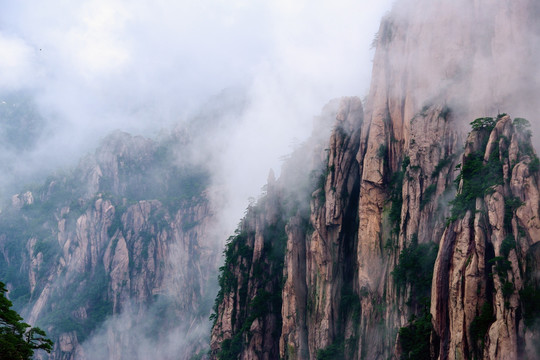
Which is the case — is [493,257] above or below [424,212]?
below

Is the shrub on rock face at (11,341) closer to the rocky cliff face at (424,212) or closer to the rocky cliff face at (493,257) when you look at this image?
the rocky cliff face at (493,257)

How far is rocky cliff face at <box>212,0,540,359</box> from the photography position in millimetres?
38875

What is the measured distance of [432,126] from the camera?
176ft

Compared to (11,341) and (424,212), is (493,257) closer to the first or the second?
(424,212)

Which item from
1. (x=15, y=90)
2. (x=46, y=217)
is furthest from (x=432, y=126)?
(x=15, y=90)

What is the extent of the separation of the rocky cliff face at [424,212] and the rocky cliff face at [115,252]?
59337 millimetres

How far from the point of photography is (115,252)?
139m

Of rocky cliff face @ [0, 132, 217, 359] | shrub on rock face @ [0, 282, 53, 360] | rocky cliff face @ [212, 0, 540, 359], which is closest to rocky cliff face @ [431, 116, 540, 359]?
rocky cliff face @ [212, 0, 540, 359]

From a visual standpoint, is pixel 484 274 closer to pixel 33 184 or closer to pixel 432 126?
pixel 432 126

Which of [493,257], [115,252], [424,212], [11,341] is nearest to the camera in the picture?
[11,341]

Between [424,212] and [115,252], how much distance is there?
102 metres

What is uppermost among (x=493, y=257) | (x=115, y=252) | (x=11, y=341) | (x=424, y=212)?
(x=115, y=252)

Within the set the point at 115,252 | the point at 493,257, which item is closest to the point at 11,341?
the point at 493,257

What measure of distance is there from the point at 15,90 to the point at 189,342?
123674 mm
